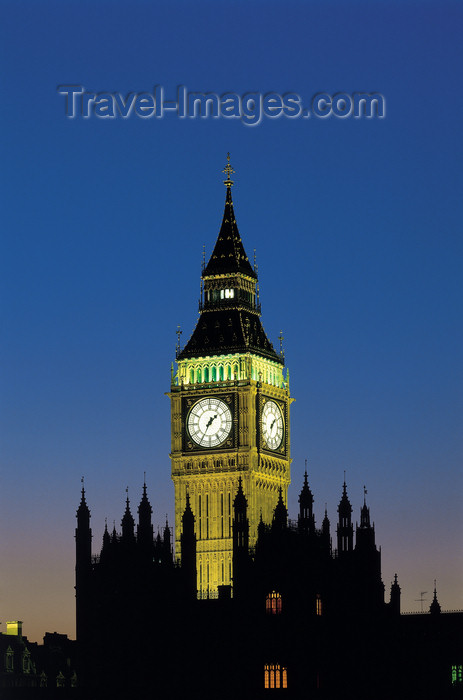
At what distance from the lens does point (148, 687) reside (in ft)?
429

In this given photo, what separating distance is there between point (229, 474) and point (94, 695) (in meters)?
29.9

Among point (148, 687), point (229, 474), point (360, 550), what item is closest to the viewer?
point (148, 687)

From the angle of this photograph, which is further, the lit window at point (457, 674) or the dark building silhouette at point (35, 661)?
the dark building silhouette at point (35, 661)

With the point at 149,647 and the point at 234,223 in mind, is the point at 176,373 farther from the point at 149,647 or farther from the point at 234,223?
the point at 149,647

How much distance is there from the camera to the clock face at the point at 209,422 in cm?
15825

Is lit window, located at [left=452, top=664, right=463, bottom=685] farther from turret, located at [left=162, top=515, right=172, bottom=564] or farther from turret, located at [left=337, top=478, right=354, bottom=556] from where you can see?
turret, located at [left=162, top=515, right=172, bottom=564]

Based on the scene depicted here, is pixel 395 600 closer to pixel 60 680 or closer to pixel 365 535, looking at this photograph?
pixel 365 535

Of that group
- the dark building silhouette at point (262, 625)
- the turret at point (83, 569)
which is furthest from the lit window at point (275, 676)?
the turret at point (83, 569)

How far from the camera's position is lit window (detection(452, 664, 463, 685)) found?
138500 millimetres

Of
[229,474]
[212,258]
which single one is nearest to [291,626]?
[229,474]

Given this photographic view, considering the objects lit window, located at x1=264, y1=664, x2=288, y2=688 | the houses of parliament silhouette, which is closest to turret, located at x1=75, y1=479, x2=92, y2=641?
the houses of parliament silhouette

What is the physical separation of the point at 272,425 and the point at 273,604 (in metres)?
30.4

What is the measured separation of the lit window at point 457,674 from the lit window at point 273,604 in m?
15.2

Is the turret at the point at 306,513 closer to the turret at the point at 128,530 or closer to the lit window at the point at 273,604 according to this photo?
the lit window at the point at 273,604
